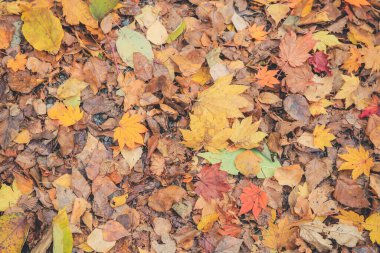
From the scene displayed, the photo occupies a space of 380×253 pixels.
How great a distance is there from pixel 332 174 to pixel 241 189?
0.60 metres

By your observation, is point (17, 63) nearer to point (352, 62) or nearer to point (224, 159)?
point (224, 159)

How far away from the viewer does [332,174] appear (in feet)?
7.76

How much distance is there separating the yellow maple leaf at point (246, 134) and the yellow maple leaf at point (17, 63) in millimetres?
1376

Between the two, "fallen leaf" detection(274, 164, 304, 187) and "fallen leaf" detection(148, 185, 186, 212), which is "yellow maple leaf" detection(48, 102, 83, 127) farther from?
"fallen leaf" detection(274, 164, 304, 187)

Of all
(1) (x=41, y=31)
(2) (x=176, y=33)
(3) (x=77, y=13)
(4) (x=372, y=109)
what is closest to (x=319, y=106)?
(4) (x=372, y=109)

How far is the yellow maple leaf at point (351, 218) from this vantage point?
2260mm

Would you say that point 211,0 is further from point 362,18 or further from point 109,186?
point 109,186

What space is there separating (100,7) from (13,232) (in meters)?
1.45

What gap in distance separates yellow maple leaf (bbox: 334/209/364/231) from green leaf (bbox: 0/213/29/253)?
183 centimetres

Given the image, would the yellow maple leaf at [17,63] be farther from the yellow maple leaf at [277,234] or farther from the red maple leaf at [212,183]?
the yellow maple leaf at [277,234]

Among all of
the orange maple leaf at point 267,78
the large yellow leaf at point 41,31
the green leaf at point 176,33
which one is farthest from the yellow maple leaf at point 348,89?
the large yellow leaf at point 41,31

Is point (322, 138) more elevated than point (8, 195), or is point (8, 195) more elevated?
point (322, 138)

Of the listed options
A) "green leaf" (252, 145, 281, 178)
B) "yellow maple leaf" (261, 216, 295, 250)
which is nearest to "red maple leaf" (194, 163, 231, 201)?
"green leaf" (252, 145, 281, 178)

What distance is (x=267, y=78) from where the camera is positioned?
246cm
